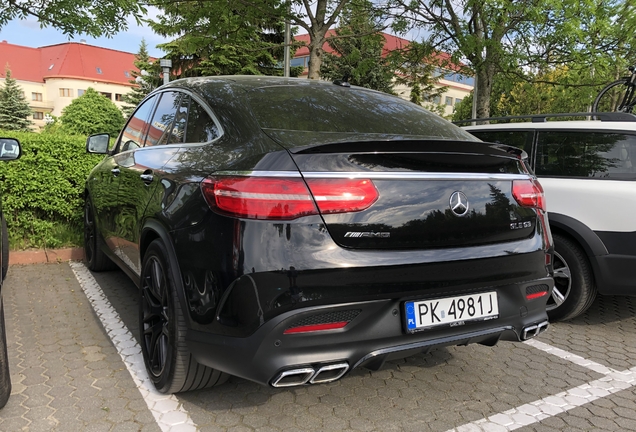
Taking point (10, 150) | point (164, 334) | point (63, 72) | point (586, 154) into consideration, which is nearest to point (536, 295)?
point (164, 334)

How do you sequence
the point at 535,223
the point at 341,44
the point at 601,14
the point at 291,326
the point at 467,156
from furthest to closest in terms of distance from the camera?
the point at 341,44 < the point at 601,14 < the point at 535,223 < the point at 467,156 < the point at 291,326

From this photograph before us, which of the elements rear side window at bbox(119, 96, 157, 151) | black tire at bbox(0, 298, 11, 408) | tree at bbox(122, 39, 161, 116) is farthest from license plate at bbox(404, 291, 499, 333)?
tree at bbox(122, 39, 161, 116)

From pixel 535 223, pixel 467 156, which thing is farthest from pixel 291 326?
pixel 535 223

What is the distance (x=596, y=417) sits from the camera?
9.37 ft

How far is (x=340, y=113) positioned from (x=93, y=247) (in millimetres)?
3508

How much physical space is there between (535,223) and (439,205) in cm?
72

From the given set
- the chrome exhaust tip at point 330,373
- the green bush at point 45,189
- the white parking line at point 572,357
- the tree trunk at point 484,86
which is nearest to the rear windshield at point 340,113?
the chrome exhaust tip at point 330,373

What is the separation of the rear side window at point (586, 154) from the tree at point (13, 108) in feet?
149

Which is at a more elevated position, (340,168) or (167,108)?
(167,108)

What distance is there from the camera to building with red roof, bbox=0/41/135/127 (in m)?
81.6

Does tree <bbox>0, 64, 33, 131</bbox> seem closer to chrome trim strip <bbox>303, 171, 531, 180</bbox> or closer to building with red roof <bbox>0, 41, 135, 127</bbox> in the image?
building with red roof <bbox>0, 41, 135, 127</bbox>

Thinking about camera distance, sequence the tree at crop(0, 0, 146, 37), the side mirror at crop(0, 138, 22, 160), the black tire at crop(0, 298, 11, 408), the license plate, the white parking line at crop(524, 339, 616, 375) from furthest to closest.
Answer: the tree at crop(0, 0, 146, 37) < the side mirror at crop(0, 138, 22, 160) < the white parking line at crop(524, 339, 616, 375) < the black tire at crop(0, 298, 11, 408) < the license plate

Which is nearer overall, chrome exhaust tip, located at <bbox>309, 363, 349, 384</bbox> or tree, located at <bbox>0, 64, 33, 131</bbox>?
chrome exhaust tip, located at <bbox>309, 363, 349, 384</bbox>

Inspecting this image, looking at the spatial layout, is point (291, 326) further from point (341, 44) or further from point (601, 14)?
point (341, 44)
